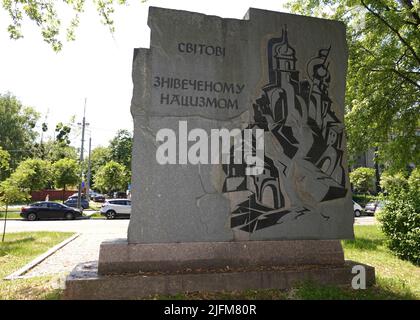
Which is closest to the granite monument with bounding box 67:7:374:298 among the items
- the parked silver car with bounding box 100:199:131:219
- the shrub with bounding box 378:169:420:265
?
the shrub with bounding box 378:169:420:265

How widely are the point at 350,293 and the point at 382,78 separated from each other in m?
9.35

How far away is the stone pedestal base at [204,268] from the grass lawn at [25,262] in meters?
0.80

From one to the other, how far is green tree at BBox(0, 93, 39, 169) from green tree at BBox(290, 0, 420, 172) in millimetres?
49738

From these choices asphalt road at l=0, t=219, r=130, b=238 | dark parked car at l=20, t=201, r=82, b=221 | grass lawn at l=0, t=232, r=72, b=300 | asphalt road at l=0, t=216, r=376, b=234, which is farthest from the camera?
dark parked car at l=20, t=201, r=82, b=221

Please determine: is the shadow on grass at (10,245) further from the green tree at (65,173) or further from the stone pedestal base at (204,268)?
the green tree at (65,173)

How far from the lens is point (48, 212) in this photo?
2589 cm

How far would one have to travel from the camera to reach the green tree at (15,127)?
5134cm

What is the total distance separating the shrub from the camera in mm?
8844

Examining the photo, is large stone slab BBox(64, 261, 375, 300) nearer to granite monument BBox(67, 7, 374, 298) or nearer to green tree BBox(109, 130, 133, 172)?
granite monument BBox(67, 7, 374, 298)

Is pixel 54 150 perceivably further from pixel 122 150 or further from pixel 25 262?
pixel 25 262

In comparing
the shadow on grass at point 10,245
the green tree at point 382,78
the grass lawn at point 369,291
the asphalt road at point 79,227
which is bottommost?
the asphalt road at point 79,227

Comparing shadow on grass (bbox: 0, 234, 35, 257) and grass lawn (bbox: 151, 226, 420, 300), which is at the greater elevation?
grass lawn (bbox: 151, 226, 420, 300)

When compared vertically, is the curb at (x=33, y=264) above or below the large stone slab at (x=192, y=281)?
below

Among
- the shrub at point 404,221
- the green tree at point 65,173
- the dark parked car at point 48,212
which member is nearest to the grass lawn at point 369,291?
the shrub at point 404,221
